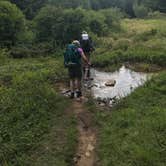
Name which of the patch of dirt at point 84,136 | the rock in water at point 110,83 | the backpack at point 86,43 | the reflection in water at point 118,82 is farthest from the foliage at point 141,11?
the patch of dirt at point 84,136

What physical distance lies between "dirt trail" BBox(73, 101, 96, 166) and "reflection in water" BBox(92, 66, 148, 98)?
1.83 m

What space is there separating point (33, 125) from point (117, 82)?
556 centimetres

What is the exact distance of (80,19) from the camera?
2294 cm

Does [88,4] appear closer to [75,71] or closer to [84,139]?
[75,71]

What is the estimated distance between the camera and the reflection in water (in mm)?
12578

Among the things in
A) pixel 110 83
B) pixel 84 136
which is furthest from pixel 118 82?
pixel 84 136

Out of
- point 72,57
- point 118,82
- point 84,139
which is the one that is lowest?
point 118,82

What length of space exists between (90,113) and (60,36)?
41.5 ft

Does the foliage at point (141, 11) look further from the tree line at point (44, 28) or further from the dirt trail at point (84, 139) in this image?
the dirt trail at point (84, 139)

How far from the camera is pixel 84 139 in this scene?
8.91 metres

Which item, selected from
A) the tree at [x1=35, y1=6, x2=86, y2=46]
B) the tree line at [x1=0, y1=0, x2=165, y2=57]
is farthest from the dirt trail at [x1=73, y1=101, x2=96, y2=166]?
the tree at [x1=35, y1=6, x2=86, y2=46]

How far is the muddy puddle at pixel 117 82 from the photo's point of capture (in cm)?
1250

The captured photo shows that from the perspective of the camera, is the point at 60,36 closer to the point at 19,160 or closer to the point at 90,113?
the point at 90,113

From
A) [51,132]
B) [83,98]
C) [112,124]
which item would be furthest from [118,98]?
[51,132]
